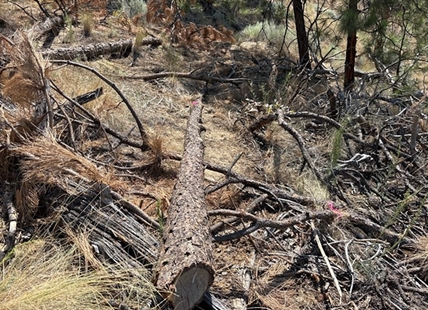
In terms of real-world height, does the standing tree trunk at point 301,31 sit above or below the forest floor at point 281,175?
above

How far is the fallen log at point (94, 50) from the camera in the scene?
5346mm

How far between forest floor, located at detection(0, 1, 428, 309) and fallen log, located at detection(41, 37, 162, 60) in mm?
140

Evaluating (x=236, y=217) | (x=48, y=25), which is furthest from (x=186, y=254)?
(x=48, y=25)

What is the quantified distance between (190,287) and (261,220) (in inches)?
37.8

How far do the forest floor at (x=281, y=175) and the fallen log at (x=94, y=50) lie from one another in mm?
140

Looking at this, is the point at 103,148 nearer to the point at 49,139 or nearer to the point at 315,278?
the point at 49,139

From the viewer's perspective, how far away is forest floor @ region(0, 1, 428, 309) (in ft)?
9.44

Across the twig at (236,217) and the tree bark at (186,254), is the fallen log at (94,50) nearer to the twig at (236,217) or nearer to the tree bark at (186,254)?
the twig at (236,217)

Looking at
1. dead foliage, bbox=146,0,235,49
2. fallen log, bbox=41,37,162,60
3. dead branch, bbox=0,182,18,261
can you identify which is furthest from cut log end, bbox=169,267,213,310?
dead foliage, bbox=146,0,235,49

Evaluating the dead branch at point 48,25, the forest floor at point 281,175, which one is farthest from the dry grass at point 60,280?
the dead branch at point 48,25

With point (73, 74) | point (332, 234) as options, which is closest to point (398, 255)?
point (332, 234)

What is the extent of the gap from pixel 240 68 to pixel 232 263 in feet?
15.4

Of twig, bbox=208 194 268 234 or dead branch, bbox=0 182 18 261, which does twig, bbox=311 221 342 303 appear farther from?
dead branch, bbox=0 182 18 261

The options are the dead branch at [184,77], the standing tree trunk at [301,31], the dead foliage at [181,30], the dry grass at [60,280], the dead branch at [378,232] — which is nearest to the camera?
the dry grass at [60,280]
